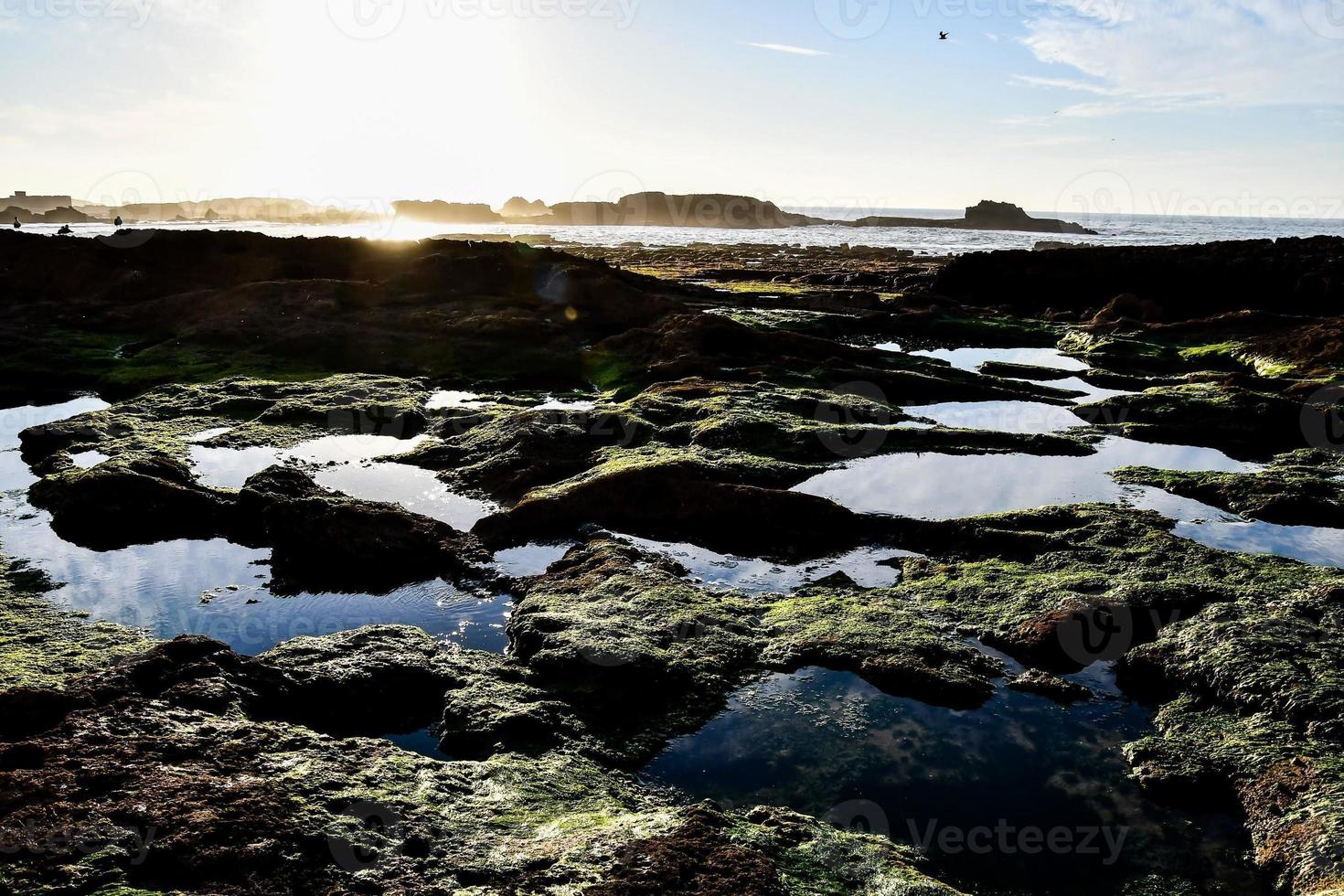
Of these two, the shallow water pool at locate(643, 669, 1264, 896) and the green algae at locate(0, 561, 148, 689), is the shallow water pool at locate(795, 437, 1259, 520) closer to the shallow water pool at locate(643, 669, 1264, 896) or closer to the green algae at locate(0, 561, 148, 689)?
the shallow water pool at locate(643, 669, 1264, 896)

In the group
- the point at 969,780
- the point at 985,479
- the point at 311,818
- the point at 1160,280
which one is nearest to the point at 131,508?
the point at 311,818

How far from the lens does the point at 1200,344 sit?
42.8 meters

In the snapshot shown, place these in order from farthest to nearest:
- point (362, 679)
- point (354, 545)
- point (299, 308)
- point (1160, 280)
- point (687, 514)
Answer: point (1160, 280)
point (299, 308)
point (687, 514)
point (354, 545)
point (362, 679)

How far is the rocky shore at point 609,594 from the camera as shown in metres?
8.78

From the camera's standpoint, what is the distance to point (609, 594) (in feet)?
51.2

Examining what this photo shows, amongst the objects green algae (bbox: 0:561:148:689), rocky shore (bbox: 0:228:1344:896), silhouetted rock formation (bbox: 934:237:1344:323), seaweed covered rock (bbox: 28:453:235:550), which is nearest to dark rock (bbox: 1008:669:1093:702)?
rocky shore (bbox: 0:228:1344:896)

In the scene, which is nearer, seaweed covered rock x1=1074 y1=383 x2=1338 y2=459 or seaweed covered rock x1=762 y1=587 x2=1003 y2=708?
seaweed covered rock x1=762 y1=587 x2=1003 y2=708

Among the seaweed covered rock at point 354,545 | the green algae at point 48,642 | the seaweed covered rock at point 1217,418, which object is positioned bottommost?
the green algae at point 48,642

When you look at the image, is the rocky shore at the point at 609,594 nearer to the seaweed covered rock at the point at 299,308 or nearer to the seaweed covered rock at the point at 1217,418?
the seaweed covered rock at the point at 1217,418

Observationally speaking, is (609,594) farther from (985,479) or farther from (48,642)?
(985,479)

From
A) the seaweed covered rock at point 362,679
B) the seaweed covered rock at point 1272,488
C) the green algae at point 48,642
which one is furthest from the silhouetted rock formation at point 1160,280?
the green algae at point 48,642

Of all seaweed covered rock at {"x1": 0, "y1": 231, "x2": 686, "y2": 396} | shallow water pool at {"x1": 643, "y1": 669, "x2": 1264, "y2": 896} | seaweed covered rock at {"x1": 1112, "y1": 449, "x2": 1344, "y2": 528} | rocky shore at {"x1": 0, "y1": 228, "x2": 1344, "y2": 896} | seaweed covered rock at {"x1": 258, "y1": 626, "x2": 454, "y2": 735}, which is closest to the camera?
rocky shore at {"x1": 0, "y1": 228, "x2": 1344, "y2": 896}

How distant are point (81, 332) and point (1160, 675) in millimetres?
48360

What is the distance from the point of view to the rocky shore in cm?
878
